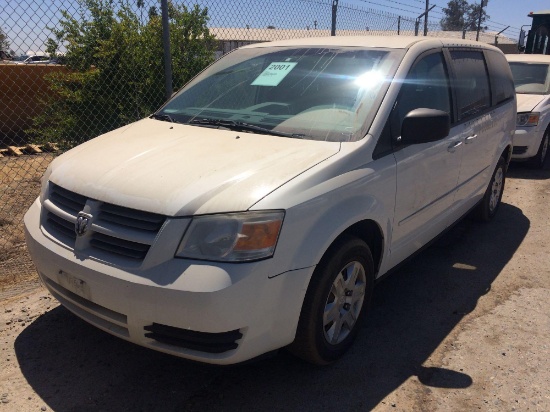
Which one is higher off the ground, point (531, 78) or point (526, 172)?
point (531, 78)

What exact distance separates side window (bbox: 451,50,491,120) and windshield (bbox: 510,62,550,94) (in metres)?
4.25

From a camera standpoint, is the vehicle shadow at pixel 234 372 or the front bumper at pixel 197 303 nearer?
the front bumper at pixel 197 303

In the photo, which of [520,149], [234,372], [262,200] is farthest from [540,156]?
[262,200]

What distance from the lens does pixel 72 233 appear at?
274 cm

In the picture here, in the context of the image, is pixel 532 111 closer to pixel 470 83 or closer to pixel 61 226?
pixel 470 83

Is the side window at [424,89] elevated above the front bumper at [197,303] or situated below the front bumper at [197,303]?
above

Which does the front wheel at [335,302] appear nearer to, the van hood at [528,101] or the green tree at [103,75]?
the green tree at [103,75]

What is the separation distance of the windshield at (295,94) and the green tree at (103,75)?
8.53 ft

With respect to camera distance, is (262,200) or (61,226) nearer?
(262,200)

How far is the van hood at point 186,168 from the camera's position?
2471 mm

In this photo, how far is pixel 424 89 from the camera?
3713 millimetres

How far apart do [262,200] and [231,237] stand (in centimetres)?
22

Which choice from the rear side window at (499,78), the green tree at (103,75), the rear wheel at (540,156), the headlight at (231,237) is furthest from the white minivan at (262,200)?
the rear wheel at (540,156)

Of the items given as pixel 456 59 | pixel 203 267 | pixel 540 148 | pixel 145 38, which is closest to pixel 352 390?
pixel 203 267
